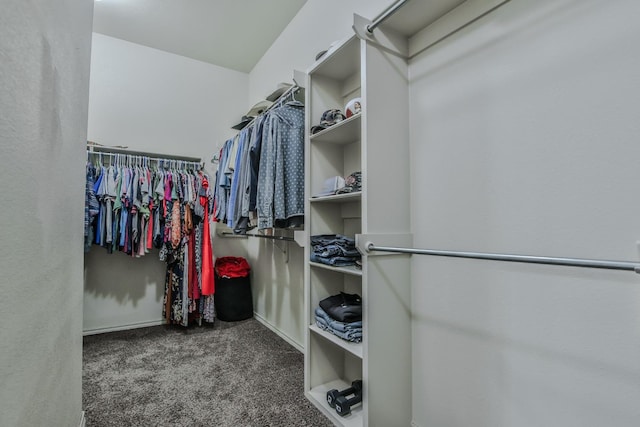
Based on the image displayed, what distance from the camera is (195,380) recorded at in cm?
187

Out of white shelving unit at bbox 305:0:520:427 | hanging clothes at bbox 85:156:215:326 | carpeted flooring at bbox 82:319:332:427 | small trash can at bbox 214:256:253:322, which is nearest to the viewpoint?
white shelving unit at bbox 305:0:520:427

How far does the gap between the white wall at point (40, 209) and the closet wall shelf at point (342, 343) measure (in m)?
1.10

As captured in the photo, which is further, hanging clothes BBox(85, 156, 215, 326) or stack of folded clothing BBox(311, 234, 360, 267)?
hanging clothes BBox(85, 156, 215, 326)

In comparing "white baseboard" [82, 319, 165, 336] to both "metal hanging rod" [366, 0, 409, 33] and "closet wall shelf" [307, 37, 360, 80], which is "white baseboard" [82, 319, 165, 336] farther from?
"metal hanging rod" [366, 0, 409, 33]

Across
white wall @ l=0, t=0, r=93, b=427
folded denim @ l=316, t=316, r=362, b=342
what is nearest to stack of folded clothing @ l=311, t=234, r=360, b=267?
folded denim @ l=316, t=316, r=362, b=342

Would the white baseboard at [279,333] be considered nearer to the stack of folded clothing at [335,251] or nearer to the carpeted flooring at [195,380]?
the carpeted flooring at [195,380]

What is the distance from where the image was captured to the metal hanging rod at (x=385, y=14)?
1187 millimetres

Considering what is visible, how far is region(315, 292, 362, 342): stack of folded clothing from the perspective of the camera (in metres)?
1.44

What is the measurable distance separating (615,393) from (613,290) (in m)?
0.30

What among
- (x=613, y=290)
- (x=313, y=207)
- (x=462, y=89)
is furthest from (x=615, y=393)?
(x=313, y=207)

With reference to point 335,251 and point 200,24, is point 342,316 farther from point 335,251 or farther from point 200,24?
point 200,24

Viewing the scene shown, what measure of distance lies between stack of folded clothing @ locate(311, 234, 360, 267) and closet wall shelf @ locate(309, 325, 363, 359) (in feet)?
1.25

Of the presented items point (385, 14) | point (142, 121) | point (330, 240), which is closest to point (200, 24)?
point (142, 121)

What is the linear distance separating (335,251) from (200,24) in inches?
104
